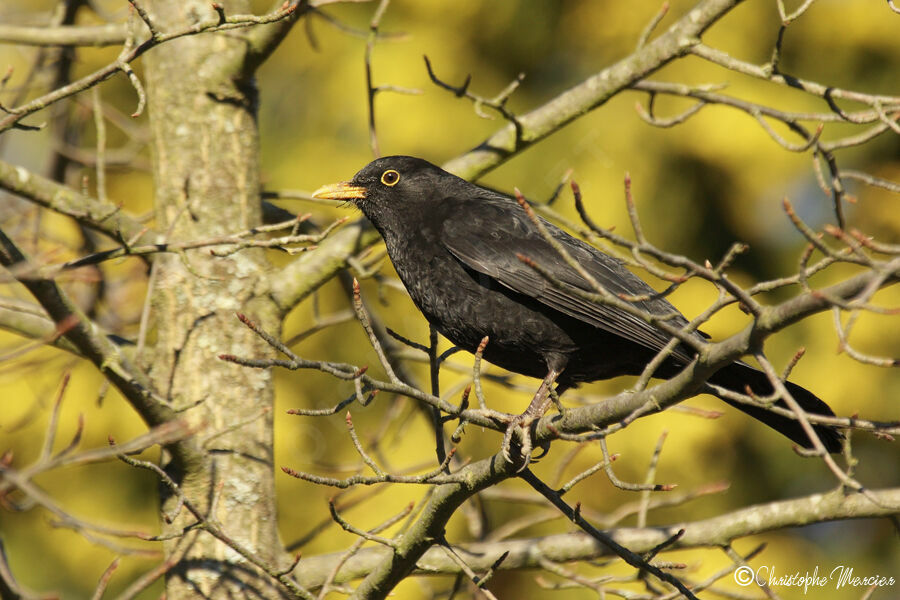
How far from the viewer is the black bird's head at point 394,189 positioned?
4250 millimetres

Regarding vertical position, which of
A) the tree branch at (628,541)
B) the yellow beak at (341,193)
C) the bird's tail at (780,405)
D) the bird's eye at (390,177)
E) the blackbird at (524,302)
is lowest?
the tree branch at (628,541)

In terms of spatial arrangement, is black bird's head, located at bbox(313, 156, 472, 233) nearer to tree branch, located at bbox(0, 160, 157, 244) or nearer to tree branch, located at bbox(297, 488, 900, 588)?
tree branch, located at bbox(0, 160, 157, 244)

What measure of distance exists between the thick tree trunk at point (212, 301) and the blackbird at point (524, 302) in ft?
2.30

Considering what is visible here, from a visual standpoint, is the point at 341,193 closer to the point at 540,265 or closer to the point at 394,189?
the point at 394,189

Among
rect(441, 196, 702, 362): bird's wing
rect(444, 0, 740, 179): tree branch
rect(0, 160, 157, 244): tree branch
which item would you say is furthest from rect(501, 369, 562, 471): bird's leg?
rect(0, 160, 157, 244): tree branch

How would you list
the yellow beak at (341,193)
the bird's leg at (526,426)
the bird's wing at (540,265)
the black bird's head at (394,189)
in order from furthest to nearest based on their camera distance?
1. the yellow beak at (341,193)
2. the black bird's head at (394,189)
3. the bird's wing at (540,265)
4. the bird's leg at (526,426)

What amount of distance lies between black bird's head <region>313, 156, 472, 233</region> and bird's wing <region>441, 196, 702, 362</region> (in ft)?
0.77

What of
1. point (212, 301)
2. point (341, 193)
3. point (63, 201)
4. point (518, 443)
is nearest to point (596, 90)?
point (341, 193)

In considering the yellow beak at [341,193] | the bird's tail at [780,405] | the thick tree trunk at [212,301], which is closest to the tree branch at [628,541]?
the bird's tail at [780,405]

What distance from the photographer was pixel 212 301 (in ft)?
12.9

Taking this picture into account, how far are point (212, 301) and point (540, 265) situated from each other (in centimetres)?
144

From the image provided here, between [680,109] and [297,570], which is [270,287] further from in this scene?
[680,109]

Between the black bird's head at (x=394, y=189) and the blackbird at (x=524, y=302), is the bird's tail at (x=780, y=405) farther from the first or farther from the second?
the black bird's head at (x=394, y=189)

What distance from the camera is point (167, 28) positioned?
4.09 meters
